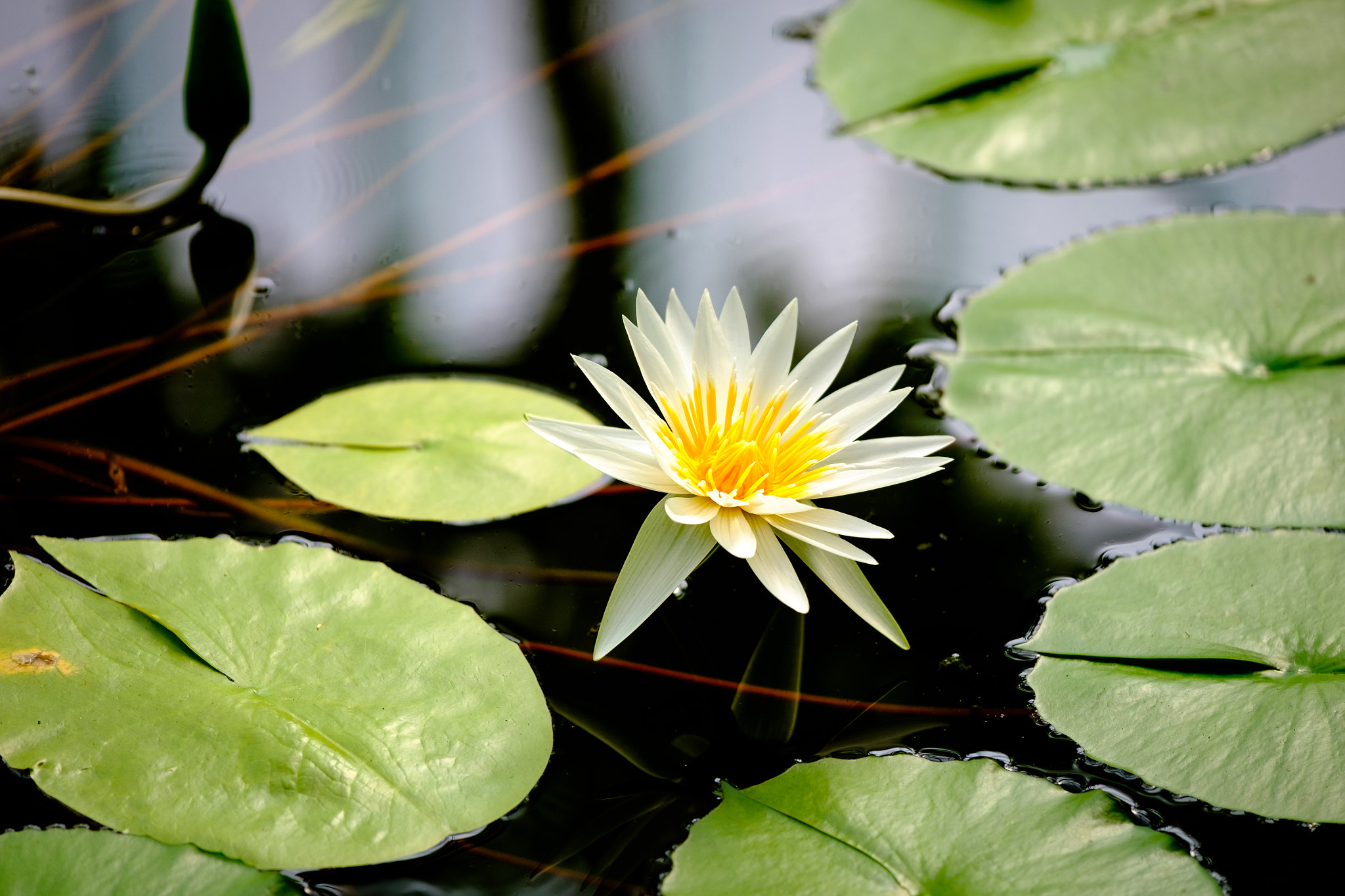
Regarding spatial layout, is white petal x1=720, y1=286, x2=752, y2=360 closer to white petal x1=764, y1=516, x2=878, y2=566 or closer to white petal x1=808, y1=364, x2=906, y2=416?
white petal x1=808, y1=364, x2=906, y2=416

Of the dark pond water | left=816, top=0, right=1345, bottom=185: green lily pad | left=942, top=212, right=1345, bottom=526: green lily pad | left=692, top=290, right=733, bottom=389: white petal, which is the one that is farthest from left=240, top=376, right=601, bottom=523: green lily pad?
left=816, top=0, right=1345, bottom=185: green lily pad

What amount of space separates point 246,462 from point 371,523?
0.91 ft

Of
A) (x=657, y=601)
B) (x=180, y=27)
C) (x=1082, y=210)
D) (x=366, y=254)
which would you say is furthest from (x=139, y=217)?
(x=1082, y=210)

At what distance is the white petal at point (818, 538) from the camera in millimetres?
1265

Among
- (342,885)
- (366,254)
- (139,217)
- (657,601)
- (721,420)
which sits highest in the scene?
(139,217)

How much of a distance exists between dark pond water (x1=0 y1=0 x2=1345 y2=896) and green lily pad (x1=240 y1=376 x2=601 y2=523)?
0.14ft

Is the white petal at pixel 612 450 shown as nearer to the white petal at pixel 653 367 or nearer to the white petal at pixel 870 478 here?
the white petal at pixel 653 367

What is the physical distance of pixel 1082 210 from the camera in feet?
6.76

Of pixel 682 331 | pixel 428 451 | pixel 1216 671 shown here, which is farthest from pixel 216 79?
pixel 1216 671

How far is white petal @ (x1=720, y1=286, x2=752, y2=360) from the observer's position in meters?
1.42

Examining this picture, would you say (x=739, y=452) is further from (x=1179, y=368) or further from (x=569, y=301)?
(x=1179, y=368)

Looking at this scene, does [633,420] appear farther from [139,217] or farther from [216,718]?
[139,217]

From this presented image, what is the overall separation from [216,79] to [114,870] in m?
1.60

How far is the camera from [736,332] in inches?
55.9
